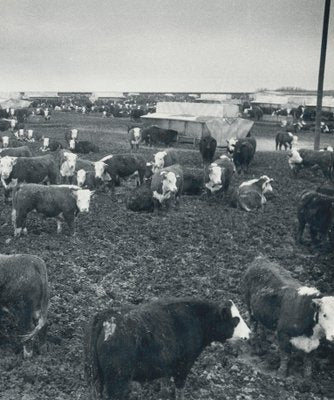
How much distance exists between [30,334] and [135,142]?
19474mm

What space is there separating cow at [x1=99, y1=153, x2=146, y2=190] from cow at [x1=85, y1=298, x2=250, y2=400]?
9.59 meters

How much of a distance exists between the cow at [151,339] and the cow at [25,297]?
1.38 m

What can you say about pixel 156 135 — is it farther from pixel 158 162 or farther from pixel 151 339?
pixel 151 339

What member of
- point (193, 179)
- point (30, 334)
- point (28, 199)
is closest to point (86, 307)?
point (30, 334)

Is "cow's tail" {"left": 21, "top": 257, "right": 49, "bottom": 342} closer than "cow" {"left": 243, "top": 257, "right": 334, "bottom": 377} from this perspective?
No

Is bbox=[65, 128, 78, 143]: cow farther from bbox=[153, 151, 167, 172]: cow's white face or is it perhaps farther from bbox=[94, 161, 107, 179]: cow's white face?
bbox=[94, 161, 107, 179]: cow's white face

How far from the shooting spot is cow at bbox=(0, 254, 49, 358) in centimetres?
564

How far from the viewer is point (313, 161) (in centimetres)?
1794

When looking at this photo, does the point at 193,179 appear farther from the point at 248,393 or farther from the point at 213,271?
the point at 248,393

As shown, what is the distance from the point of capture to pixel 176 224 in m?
11.3

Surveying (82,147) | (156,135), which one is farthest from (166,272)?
(156,135)

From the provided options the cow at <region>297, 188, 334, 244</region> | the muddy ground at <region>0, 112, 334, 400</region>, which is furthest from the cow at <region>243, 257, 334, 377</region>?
the cow at <region>297, 188, 334, 244</region>

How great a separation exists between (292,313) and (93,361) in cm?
250

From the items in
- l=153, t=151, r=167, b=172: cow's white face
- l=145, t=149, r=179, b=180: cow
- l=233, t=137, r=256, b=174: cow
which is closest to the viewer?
l=145, t=149, r=179, b=180: cow
